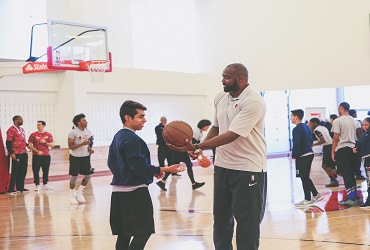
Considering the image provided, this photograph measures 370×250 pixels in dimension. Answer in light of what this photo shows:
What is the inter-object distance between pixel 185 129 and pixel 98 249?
8.13 feet

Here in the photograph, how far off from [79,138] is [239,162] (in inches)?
267

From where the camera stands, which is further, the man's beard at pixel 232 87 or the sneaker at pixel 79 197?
the sneaker at pixel 79 197

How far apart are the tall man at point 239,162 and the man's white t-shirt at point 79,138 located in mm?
6470

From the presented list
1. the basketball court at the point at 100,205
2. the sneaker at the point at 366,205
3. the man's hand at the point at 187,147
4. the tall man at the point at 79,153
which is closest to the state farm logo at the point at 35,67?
the basketball court at the point at 100,205

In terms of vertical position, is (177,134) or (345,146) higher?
(177,134)

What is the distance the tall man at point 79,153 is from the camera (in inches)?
424

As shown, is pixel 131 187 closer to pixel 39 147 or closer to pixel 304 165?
pixel 304 165

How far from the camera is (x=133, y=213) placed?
469cm

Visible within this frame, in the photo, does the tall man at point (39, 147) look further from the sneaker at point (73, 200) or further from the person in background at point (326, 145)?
the person in background at point (326, 145)

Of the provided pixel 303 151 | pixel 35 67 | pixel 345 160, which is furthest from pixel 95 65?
pixel 345 160

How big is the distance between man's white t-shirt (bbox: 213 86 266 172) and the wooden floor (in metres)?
2.02

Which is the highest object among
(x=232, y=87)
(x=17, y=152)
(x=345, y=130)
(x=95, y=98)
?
(x=95, y=98)

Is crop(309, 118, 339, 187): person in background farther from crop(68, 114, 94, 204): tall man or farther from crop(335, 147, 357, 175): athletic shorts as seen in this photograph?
crop(68, 114, 94, 204): tall man

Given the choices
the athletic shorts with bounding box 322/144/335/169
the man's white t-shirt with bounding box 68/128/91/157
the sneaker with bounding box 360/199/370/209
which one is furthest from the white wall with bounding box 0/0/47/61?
the sneaker with bounding box 360/199/370/209
